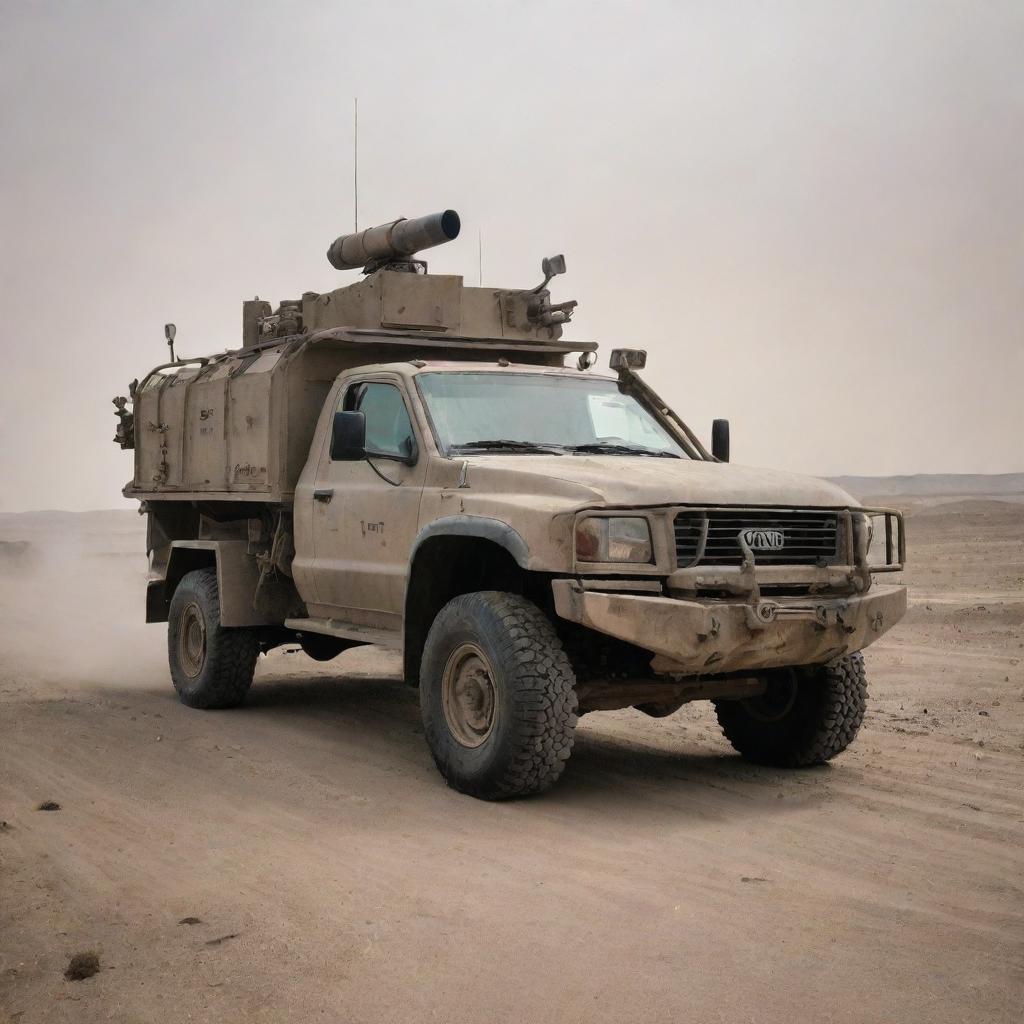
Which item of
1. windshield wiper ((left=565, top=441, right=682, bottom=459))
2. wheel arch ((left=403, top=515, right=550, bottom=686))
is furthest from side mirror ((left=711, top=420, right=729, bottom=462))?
wheel arch ((left=403, top=515, right=550, bottom=686))

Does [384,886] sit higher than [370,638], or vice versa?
[370,638]

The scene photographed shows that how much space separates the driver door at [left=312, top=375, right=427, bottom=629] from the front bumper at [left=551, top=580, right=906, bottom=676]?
5.03 feet

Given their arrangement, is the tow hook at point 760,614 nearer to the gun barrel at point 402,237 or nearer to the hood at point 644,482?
the hood at point 644,482

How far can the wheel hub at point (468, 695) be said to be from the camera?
6578mm

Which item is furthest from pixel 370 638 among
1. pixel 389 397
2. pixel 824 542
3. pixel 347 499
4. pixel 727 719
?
pixel 824 542

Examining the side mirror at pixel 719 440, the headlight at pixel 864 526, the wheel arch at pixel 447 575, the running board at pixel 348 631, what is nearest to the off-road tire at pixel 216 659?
the running board at pixel 348 631

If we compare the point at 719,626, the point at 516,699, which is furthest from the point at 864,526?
the point at 516,699

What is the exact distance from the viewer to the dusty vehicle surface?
20.4ft

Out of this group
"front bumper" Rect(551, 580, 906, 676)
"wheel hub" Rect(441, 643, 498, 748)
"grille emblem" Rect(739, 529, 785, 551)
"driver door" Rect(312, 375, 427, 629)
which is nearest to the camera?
"front bumper" Rect(551, 580, 906, 676)

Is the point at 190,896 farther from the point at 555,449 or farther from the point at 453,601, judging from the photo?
the point at 555,449

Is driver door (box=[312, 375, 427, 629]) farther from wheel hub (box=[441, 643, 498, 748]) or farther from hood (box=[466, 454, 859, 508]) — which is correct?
wheel hub (box=[441, 643, 498, 748])

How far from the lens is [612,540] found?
6.15 m

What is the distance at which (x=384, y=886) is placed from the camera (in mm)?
5004

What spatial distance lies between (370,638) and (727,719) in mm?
2129
